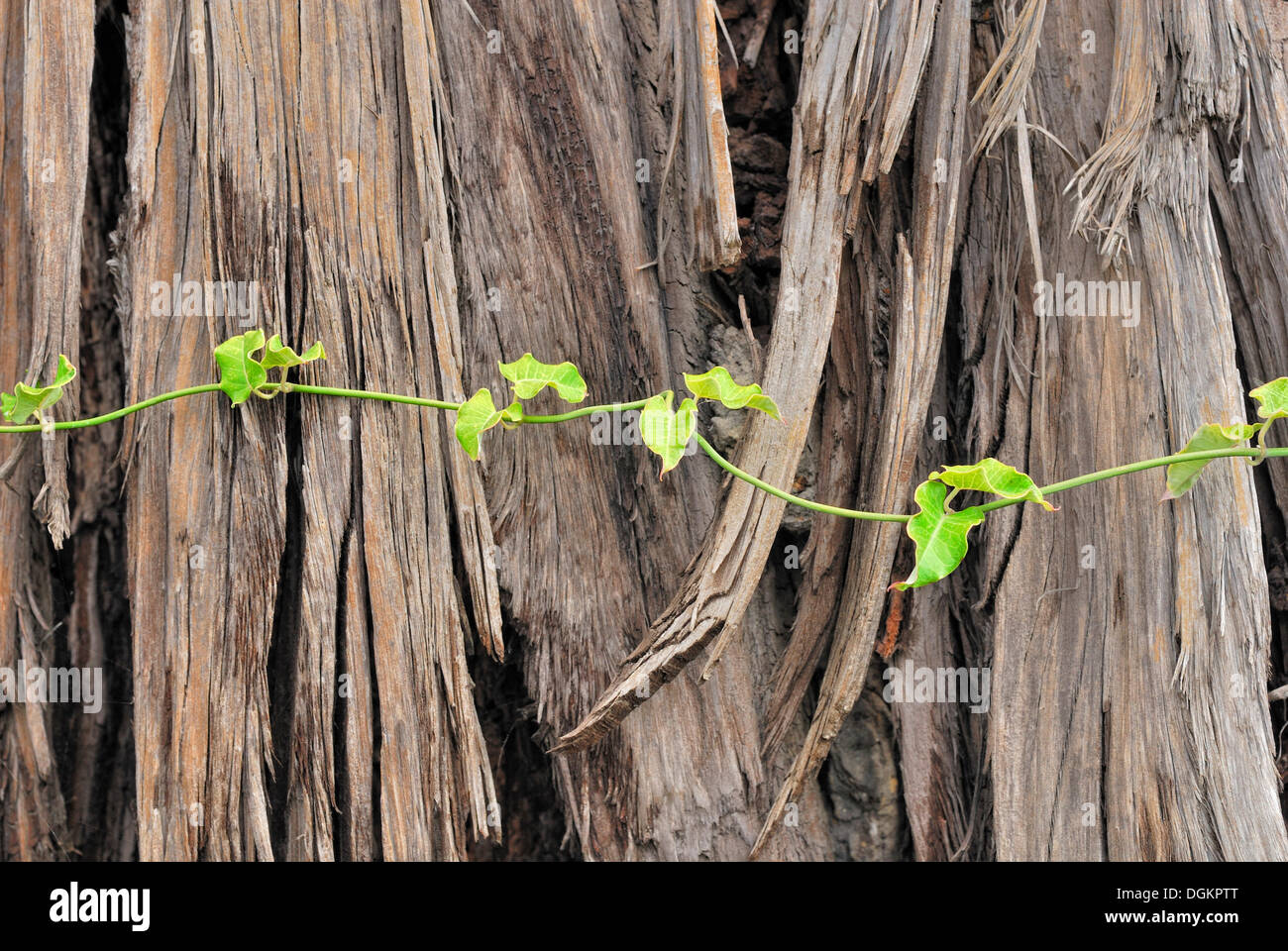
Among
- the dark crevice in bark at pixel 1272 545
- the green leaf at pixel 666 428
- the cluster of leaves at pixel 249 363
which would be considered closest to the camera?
the green leaf at pixel 666 428

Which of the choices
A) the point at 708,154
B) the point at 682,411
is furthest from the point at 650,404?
the point at 708,154

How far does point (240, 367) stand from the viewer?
940 millimetres

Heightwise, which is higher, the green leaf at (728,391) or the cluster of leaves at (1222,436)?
the green leaf at (728,391)

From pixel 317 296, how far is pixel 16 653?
65 centimetres

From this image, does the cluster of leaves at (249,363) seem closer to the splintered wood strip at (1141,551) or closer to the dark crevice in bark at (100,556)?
the dark crevice in bark at (100,556)

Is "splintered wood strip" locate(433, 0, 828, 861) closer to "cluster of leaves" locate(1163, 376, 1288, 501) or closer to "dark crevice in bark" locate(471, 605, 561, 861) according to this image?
"dark crevice in bark" locate(471, 605, 561, 861)

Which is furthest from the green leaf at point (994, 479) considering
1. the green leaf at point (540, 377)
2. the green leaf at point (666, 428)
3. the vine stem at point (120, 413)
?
the vine stem at point (120, 413)

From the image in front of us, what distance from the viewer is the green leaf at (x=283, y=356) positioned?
92 centimetres

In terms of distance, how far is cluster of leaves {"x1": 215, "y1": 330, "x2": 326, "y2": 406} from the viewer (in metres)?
0.93

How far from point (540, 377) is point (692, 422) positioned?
197mm

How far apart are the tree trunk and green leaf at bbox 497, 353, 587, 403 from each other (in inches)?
4.1

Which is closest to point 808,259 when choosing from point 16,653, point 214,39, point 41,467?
point 214,39

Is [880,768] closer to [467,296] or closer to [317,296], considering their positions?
[467,296]

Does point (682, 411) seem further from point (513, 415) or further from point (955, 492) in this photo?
point (955, 492)
